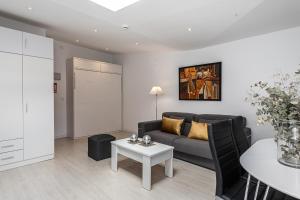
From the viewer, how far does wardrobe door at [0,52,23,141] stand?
2911 millimetres

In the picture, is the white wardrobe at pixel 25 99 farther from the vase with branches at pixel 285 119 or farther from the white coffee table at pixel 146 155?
the vase with branches at pixel 285 119

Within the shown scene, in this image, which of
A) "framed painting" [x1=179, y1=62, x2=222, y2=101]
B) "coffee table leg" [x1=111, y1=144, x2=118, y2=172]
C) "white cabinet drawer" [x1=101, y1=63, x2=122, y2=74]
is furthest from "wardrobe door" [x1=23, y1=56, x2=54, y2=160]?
"framed painting" [x1=179, y1=62, x2=222, y2=101]

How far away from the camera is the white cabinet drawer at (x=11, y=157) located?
→ 2.94 meters

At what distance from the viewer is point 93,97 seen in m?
5.43

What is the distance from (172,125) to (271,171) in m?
2.77

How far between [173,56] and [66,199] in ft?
13.1

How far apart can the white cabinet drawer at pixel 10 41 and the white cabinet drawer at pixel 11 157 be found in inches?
67.2

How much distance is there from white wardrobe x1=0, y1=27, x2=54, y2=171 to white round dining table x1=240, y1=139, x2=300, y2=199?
3.38 m

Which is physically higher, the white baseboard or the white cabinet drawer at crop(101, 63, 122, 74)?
the white cabinet drawer at crop(101, 63, 122, 74)

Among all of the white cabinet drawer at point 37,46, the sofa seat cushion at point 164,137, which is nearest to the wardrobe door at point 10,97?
the white cabinet drawer at point 37,46

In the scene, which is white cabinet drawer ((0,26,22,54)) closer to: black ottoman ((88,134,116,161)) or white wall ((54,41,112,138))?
white wall ((54,41,112,138))

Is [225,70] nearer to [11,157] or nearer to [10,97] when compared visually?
[10,97]

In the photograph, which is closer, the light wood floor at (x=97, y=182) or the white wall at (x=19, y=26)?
the light wood floor at (x=97, y=182)

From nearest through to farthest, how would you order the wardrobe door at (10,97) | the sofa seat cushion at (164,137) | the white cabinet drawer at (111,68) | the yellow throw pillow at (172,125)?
the wardrobe door at (10,97)
the sofa seat cushion at (164,137)
the yellow throw pillow at (172,125)
the white cabinet drawer at (111,68)
